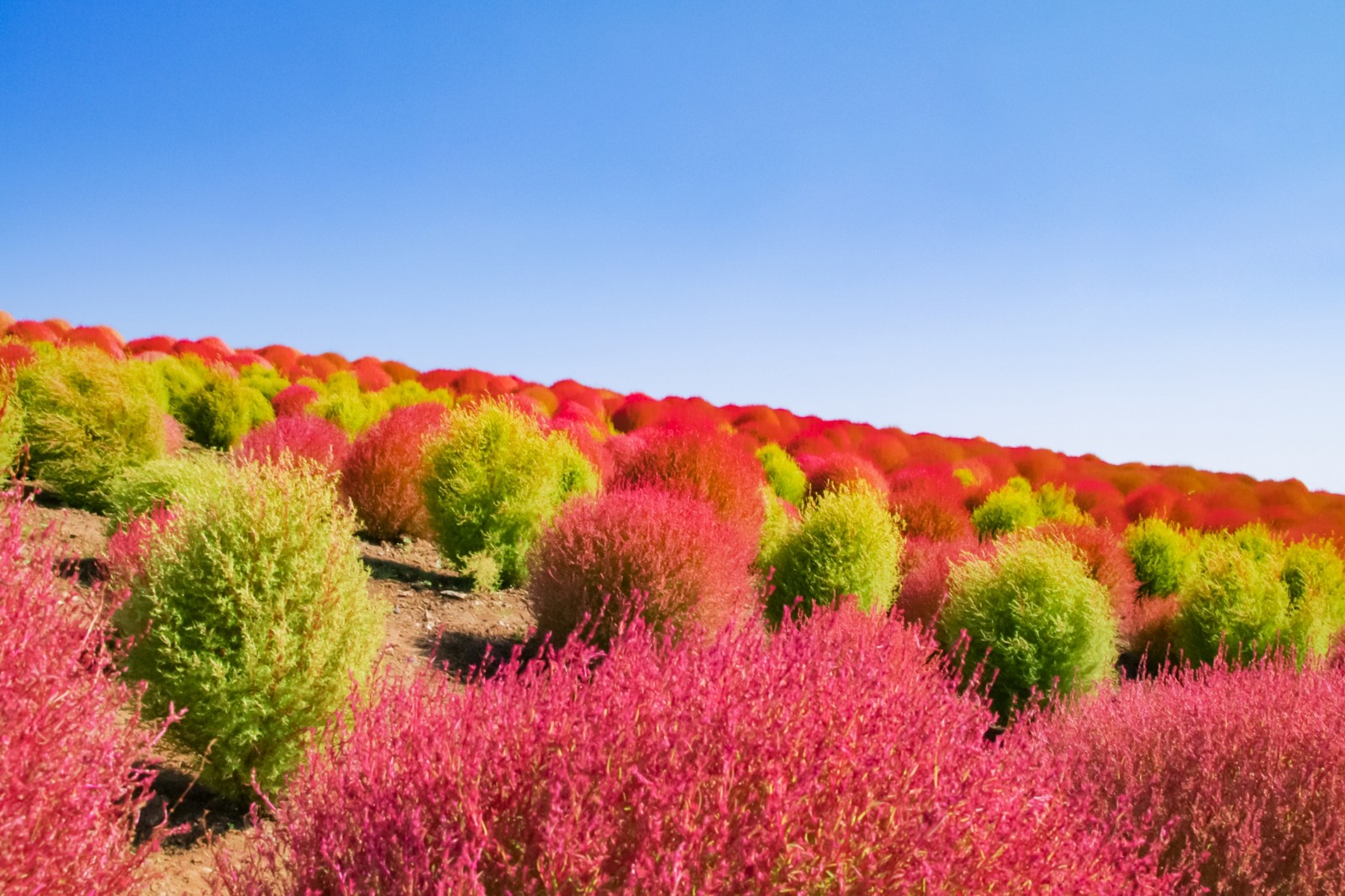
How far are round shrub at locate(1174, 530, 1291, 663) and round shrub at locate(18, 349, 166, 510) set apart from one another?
11.7 metres

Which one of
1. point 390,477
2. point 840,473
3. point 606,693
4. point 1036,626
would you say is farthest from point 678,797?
point 840,473

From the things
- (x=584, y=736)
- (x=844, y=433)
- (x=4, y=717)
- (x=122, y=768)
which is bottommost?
(x=122, y=768)

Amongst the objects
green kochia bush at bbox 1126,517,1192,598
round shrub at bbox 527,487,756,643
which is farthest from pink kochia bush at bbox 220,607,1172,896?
green kochia bush at bbox 1126,517,1192,598

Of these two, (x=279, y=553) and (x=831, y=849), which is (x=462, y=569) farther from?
(x=831, y=849)

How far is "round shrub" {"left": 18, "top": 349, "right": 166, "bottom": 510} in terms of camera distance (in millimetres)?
8789

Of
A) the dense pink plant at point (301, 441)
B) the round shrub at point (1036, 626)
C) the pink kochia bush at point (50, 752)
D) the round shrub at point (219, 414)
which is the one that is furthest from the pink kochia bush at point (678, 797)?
the round shrub at point (219, 414)

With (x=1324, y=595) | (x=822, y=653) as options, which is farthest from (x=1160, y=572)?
(x=822, y=653)

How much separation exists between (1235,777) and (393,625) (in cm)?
642

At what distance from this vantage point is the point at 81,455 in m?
8.91

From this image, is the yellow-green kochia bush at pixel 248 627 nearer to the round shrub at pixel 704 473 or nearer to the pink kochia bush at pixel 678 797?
the pink kochia bush at pixel 678 797

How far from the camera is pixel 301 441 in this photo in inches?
395

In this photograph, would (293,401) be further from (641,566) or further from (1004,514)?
(1004,514)

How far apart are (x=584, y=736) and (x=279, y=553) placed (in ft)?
9.33

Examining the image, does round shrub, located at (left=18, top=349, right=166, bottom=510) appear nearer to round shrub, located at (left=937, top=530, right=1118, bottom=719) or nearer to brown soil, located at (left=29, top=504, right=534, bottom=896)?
brown soil, located at (left=29, top=504, right=534, bottom=896)
